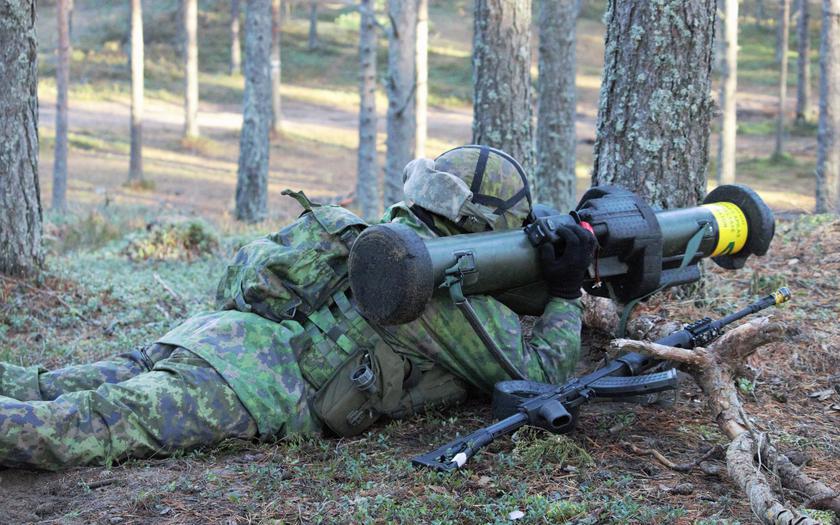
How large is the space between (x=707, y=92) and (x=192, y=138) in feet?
78.3

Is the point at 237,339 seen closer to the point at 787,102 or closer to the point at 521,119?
the point at 521,119

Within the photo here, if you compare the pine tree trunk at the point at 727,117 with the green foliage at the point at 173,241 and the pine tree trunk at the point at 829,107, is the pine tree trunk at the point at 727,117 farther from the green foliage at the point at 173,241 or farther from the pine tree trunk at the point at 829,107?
the green foliage at the point at 173,241

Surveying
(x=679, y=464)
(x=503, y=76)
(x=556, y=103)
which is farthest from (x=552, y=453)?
(x=556, y=103)

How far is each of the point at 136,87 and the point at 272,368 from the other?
17.3m

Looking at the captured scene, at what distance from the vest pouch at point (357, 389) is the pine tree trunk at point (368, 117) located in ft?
39.3

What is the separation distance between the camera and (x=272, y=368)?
3.70 meters

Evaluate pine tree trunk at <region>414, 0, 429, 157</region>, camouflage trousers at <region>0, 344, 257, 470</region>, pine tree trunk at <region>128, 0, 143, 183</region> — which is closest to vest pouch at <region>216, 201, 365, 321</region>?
camouflage trousers at <region>0, 344, 257, 470</region>

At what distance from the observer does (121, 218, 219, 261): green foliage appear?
8.84 m

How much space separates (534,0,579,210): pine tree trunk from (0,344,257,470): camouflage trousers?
8.18 meters

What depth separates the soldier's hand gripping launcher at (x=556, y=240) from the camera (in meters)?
3.27

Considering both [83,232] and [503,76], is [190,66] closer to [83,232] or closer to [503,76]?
[83,232]

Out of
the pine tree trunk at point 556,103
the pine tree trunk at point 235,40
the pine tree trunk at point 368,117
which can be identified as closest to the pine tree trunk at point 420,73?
the pine tree trunk at point 368,117

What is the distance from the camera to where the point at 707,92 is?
4.75 meters

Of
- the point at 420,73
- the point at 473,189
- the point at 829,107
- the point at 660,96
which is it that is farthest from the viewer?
the point at 420,73
